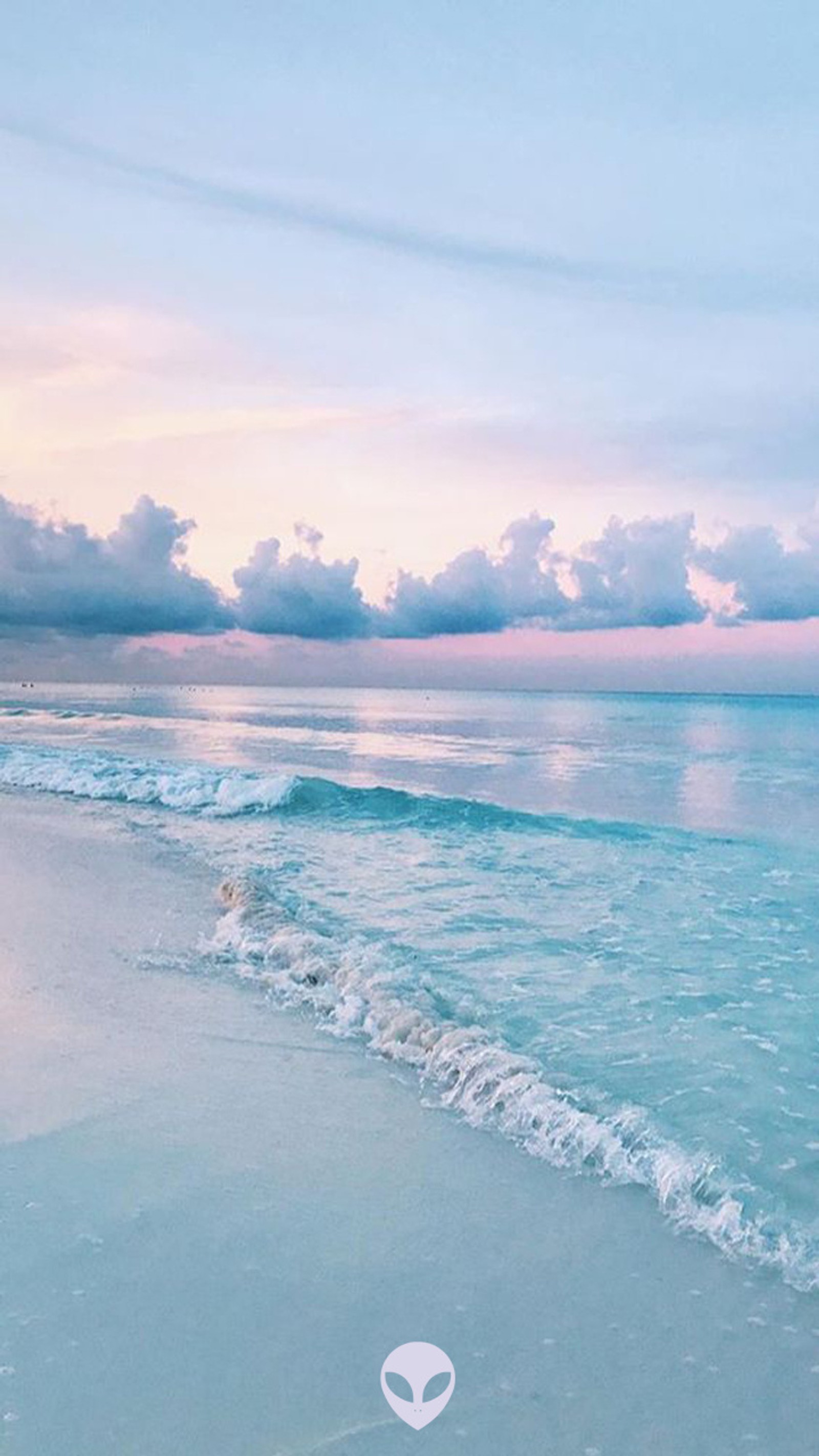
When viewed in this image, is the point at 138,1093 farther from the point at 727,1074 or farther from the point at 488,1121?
the point at 727,1074

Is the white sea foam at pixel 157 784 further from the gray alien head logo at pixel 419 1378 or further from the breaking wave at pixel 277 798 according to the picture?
the gray alien head logo at pixel 419 1378

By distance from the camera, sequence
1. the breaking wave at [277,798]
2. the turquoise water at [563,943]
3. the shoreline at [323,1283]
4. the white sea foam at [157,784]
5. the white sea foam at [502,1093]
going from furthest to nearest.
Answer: the white sea foam at [157,784], the breaking wave at [277,798], the turquoise water at [563,943], the white sea foam at [502,1093], the shoreline at [323,1283]

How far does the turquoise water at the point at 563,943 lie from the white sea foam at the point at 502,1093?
0.02m

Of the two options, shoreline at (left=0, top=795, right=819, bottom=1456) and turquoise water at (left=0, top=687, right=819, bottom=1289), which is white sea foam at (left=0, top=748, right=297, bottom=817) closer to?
turquoise water at (left=0, top=687, right=819, bottom=1289)

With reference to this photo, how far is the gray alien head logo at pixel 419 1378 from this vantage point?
3.80m

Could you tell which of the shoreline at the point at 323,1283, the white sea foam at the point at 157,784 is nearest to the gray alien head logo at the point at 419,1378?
the shoreline at the point at 323,1283

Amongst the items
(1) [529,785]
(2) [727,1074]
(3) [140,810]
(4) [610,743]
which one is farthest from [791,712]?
(2) [727,1074]

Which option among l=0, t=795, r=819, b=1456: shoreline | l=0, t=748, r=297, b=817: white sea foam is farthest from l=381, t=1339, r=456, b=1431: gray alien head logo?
l=0, t=748, r=297, b=817: white sea foam

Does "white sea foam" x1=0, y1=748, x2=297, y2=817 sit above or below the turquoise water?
above

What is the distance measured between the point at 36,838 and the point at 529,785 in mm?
15876

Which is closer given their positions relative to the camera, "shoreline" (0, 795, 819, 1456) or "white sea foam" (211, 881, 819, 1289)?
"shoreline" (0, 795, 819, 1456)

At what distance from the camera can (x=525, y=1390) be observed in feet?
12.8

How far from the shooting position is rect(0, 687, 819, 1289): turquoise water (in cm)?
620

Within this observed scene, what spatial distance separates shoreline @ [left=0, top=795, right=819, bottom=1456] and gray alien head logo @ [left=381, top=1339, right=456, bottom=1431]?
0.15 feet
